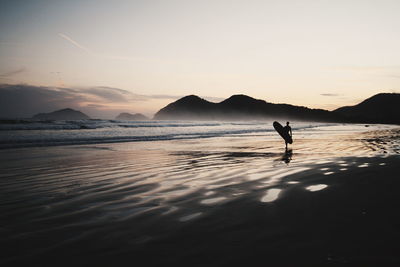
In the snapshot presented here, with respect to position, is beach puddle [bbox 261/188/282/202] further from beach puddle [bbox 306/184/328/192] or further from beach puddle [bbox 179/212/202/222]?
beach puddle [bbox 179/212/202/222]

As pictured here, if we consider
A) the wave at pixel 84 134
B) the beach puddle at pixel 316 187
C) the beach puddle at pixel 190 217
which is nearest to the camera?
the beach puddle at pixel 190 217

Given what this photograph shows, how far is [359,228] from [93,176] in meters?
6.50

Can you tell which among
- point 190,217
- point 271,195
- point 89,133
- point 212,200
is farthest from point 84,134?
point 190,217

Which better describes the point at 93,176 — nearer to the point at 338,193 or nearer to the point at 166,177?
the point at 166,177

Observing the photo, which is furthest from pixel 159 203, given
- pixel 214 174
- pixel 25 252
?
pixel 214 174

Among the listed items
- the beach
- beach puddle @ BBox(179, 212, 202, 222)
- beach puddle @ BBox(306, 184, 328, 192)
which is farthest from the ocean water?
beach puddle @ BBox(306, 184, 328, 192)

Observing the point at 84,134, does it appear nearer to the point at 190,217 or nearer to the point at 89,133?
the point at 89,133

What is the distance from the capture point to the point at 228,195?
5.36 metres

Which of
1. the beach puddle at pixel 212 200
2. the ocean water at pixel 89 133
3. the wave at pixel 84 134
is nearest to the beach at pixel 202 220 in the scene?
the beach puddle at pixel 212 200

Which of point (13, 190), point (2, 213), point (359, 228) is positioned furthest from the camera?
point (13, 190)

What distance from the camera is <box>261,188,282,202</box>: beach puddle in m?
5.04

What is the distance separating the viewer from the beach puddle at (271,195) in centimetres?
504

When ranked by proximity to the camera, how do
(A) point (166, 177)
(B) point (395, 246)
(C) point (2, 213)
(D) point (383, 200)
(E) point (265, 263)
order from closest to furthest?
(E) point (265, 263)
(B) point (395, 246)
(C) point (2, 213)
(D) point (383, 200)
(A) point (166, 177)

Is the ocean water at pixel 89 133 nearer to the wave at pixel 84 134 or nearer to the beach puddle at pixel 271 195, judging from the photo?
the wave at pixel 84 134
